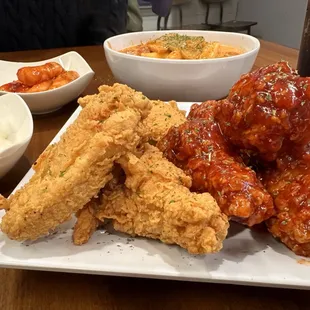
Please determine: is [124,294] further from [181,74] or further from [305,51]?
[305,51]

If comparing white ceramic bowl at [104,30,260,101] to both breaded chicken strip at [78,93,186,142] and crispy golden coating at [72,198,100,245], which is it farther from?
crispy golden coating at [72,198,100,245]

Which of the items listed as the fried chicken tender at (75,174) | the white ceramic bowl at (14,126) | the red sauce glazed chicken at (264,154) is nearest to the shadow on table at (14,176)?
the white ceramic bowl at (14,126)

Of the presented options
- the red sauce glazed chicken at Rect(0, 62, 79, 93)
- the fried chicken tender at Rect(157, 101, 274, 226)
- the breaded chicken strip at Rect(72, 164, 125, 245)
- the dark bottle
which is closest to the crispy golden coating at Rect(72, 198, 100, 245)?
the breaded chicken strip at Rect(72, 164, 125, 245)

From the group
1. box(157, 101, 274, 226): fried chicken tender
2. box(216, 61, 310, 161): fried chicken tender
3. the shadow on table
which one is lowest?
the shadow on table

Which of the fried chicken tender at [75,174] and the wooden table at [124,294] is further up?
the fried chicken tender at [75,174]

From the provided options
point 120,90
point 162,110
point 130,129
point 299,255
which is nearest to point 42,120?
point 162,110

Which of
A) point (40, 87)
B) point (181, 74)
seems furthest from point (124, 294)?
point (40, 87)

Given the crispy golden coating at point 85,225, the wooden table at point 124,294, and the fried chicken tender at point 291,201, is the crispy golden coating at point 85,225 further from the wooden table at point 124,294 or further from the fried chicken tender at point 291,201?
the fried chicken tender at point 291,201
